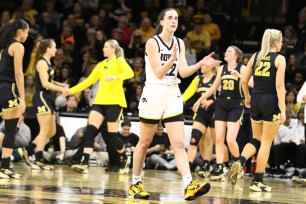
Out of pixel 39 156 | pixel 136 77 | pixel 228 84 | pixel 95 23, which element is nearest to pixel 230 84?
pixel 228 84

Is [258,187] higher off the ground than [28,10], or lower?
lower

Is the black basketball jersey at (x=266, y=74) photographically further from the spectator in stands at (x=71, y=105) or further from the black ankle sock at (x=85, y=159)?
the spectator in stands at (x=71, y=105)

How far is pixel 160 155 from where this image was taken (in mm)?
15898

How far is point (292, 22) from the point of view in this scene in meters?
20.0

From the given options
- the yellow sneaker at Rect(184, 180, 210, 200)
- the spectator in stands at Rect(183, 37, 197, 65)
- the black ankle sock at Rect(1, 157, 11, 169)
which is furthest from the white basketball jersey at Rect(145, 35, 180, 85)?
the spectator in stands at Rect(183, 37, 197, 65)

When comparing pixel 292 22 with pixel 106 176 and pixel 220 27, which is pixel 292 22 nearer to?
pixel 220 27

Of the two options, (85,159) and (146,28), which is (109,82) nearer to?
(85,159)

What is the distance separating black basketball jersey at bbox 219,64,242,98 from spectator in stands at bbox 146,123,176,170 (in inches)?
109

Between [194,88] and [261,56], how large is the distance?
10.7ft

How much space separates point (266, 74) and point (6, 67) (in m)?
3.45

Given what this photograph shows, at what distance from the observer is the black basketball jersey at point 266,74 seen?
36.8 ft

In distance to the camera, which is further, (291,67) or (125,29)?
(125,29)

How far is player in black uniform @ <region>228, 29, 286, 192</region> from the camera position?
11.2m

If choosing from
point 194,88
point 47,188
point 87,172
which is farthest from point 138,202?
point 194,88
